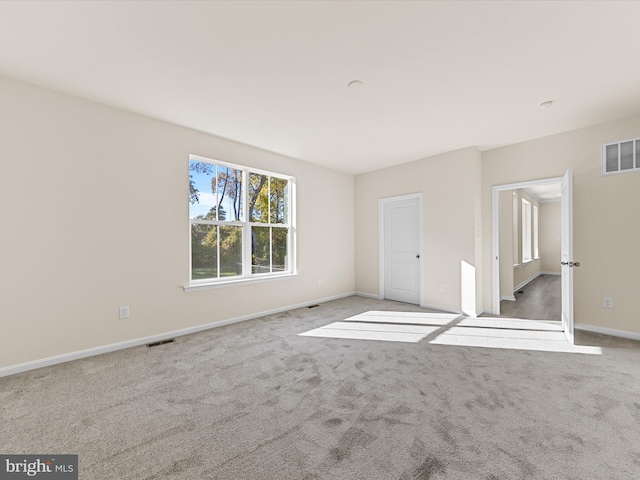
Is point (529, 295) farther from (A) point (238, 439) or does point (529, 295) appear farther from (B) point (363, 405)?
(A) point (238, 439)

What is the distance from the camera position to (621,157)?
137 inches

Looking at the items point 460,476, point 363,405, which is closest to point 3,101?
point 363,405

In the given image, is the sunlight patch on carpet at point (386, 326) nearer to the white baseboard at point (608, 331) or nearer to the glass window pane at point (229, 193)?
the white baseboard at point (608, 331)

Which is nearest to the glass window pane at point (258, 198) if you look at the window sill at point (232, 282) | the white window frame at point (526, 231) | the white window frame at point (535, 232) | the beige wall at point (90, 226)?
the beige wall at point (90, 226)

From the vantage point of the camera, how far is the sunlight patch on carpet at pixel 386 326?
3545mm

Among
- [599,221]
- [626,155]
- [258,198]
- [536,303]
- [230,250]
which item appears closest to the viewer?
[626,155]

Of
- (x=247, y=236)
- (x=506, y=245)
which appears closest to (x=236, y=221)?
(x=247, y=236)

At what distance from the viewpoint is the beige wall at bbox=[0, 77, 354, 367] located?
8.55 ft

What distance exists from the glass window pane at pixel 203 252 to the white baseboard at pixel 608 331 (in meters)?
5.06

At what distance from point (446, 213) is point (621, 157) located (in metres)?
2.13

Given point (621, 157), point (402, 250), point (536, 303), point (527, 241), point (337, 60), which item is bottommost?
point (536, 303)

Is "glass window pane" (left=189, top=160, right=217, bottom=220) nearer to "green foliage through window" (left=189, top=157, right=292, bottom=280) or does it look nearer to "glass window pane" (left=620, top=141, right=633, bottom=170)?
"green foliage through window" (left=189, top=157, right=292, bottom=280)

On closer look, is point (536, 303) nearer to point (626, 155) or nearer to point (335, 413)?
point (626, 155)

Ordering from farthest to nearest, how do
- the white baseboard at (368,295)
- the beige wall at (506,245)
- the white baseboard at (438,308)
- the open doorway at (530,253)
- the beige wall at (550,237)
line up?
1. the beige wall at (550,237)
2. the white baseboard at (368,295)
3. the beige wall at (506,245)
4. the open doorway at (530,253)
5. the white baseboard at (438,308)
